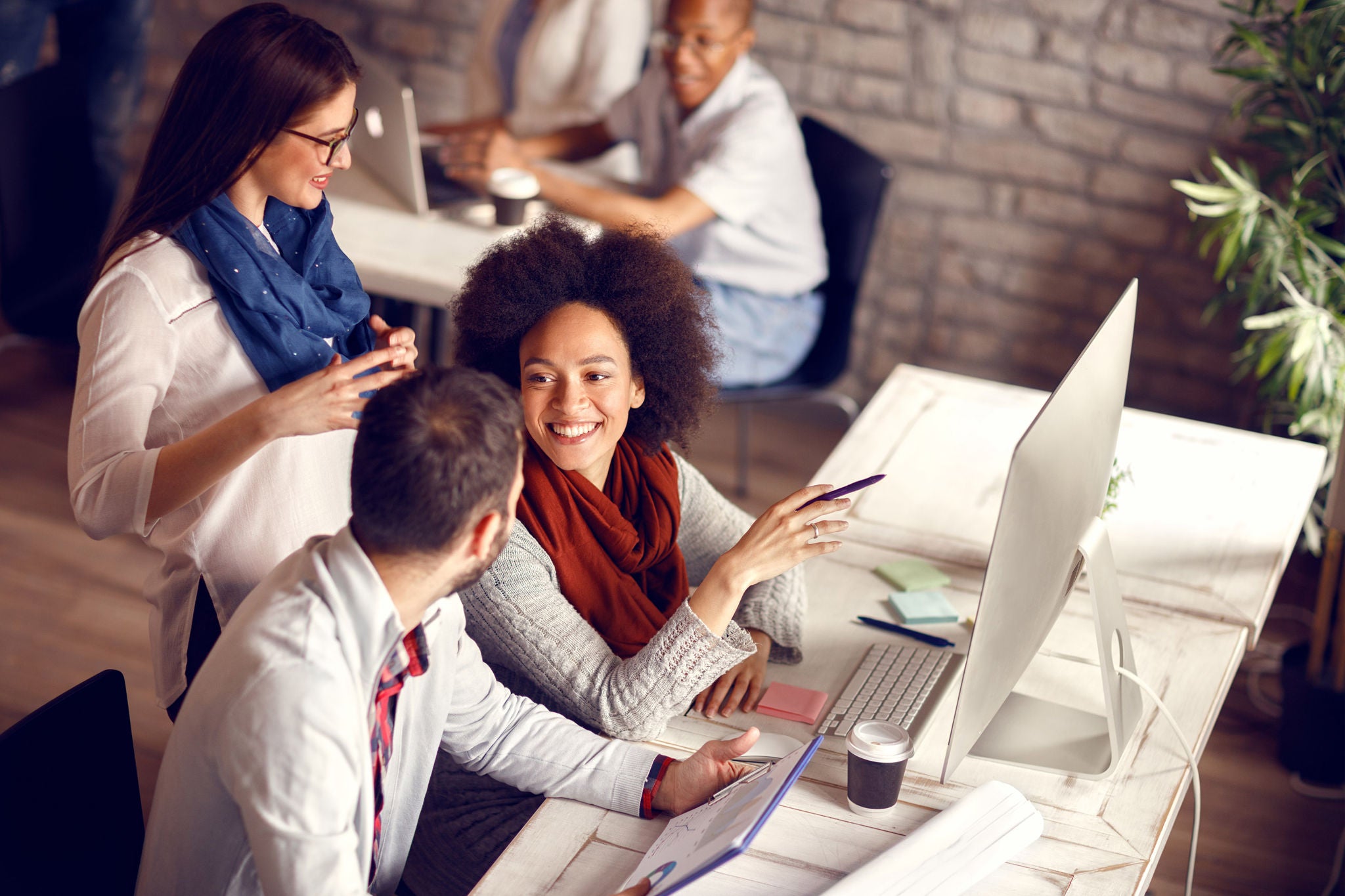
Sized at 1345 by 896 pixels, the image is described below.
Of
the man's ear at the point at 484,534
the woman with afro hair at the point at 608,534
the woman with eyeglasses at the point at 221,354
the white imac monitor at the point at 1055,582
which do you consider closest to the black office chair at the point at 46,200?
the woman with eyeglasses at the point at 221,354

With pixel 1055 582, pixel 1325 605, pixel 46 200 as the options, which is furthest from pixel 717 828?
pixel 46 200

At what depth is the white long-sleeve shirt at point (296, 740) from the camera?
1.12 m

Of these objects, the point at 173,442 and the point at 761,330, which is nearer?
the point at 173,442

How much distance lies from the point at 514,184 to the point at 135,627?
1.33 m

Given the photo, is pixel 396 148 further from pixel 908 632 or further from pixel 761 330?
pixel 908 632

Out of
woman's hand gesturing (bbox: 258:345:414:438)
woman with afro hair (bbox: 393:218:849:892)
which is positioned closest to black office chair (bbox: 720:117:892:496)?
woman with afro hair (bbox: 393:218:849:892)

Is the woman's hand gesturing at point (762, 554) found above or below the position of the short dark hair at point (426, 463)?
below

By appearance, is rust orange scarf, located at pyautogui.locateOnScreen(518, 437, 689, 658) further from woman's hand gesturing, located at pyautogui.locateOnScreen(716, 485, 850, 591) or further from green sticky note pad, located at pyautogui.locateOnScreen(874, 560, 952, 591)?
green sticky note pad, located at pyautogui.locateOnScreen(874, 560, 952, 591)

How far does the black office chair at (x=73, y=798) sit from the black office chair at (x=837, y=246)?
6.13 feet

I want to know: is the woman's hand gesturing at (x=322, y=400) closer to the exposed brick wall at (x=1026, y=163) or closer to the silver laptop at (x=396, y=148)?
the silver laptop at (x=396, y=148)

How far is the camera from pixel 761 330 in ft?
10.4

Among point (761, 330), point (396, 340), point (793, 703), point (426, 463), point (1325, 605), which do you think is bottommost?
point (1325, 605)

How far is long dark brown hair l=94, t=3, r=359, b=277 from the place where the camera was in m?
1.51

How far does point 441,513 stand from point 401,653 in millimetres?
171
